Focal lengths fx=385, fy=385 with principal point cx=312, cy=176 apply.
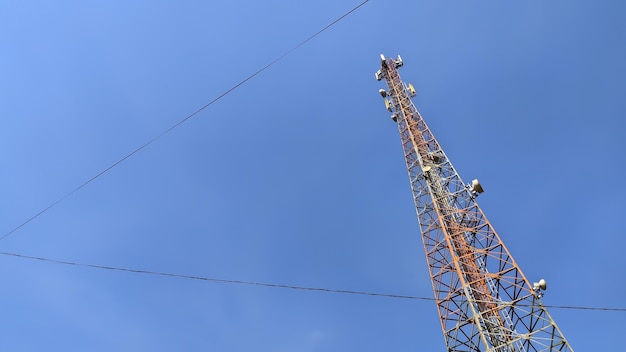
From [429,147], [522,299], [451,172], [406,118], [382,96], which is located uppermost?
[382,96]

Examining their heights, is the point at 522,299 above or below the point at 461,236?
below

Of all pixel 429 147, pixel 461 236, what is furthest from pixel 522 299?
pixel 429 147

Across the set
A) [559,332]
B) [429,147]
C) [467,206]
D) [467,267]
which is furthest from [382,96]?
[559,332]

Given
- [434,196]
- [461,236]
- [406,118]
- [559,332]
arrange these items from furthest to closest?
[406,118]
[434,196]
[461,236]
[559,332]

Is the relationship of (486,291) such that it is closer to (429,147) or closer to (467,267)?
(467,267)

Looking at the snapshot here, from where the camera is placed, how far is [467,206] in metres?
22.9

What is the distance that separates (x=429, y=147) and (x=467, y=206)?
18.1 ft

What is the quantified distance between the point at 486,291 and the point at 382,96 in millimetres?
17641

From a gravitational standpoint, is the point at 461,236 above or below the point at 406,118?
below

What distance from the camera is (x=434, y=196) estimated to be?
24.1m

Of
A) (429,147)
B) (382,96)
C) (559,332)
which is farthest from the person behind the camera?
(382,96)

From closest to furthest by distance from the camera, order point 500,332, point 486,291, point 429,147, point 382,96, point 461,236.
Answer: point 500,332 < point 486,291 < point 461,236 < point 429,147 < point 382,96

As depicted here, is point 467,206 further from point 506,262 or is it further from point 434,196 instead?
point 506,262

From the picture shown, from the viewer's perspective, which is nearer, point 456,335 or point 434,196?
point 456,335
